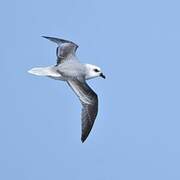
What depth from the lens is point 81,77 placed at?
56.4ft

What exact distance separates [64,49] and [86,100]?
1.53 metres

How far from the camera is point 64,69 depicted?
1719cm

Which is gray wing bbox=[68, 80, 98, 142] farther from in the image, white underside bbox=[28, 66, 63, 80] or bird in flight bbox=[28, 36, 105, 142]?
white underside bbox=[28, 66, 63, 80]

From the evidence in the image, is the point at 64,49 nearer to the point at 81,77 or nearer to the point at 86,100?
the point at 81,77

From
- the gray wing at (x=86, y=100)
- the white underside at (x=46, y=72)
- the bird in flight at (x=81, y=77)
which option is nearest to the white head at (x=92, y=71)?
→ the bird in flight at (x=81, y=77)

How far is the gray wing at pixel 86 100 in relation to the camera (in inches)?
666

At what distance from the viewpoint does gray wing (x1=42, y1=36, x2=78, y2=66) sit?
17922 mm

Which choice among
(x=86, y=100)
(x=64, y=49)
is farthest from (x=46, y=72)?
(x=64, y=49)

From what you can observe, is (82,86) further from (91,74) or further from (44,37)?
(44,37)

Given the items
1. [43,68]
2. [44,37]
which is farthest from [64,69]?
[44,37]

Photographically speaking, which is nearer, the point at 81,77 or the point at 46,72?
the point at 46,72

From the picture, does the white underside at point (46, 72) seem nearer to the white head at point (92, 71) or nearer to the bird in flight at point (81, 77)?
the bird in flight at point (81, 77)

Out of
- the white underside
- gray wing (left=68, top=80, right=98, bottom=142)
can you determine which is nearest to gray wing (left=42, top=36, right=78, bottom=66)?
the white underside

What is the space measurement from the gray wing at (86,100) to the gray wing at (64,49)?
2.22 ft
